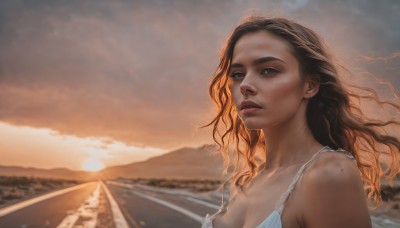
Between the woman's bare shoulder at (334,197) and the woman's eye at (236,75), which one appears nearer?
the woman's bare shoulder at (334,197)

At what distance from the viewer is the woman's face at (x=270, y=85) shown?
179cm

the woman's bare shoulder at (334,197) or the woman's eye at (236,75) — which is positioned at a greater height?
the woman's eye at (236,75)

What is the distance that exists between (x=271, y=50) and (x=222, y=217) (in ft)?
2.63

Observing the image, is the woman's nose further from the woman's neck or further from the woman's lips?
the woman's neck

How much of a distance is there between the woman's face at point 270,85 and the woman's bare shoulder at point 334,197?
363mm

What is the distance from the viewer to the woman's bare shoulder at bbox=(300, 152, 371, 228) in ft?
4.66

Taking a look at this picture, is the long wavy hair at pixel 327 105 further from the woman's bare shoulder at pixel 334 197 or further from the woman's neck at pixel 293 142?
the woman's bare shoulder at pixel 334 197

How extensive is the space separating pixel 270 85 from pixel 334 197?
21.6 inches

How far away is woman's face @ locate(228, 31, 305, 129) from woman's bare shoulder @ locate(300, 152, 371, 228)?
36 cm

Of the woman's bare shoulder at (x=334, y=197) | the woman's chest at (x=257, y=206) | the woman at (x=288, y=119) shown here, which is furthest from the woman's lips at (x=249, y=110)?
the woman's bare shoulder at (x=334, y=197)

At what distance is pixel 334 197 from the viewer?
1.42 meters

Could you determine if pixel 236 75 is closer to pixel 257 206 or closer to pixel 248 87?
pixel 248 87

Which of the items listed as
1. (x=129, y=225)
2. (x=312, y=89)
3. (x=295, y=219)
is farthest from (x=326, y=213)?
(x=129, y=225)

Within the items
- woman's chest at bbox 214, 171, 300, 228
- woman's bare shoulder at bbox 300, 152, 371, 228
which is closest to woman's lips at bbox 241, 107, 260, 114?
woman's chest at bbox 214, 171, 300, 228
